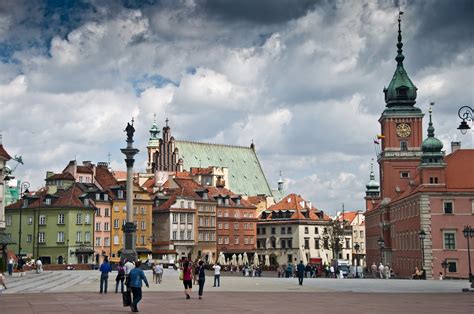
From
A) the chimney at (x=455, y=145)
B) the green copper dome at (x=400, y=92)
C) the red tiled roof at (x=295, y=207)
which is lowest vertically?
the red tiled roof at (x=295, y=207)

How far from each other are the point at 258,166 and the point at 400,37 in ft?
207

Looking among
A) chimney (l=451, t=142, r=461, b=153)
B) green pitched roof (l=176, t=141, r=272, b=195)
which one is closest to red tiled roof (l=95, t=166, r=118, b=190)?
green pitched roof (l=176, t=141, r=272, b=195)

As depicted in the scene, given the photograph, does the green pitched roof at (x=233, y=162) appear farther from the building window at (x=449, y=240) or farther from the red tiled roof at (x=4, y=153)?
the building window at (x=449, y=240)

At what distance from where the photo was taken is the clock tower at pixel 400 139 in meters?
107

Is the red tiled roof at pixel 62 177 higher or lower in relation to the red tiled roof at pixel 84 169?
lower

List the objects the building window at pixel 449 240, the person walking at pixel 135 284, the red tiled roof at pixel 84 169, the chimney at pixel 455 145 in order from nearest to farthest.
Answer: the person walking at pixel 135 284 < the building window at pixel 449 240 < the chimney at pixel 455 145 < the red tiled roof at pixel 84 169

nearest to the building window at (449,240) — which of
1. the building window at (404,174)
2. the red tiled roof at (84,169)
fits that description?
the building window at (404,174)

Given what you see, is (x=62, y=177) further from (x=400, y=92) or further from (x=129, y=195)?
(x=129, y=195)

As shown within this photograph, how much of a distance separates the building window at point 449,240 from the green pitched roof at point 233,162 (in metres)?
85.0

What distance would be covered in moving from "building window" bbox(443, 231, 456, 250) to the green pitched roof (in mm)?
84978

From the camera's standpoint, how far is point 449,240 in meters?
80.4

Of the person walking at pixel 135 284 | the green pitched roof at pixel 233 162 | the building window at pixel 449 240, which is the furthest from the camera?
the green pitched roof at pixel 233 162

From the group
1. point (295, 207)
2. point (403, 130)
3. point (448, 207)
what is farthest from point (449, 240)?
point (295, 207)

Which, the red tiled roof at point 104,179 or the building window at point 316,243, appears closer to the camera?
the red tiled roof at point 104,179
